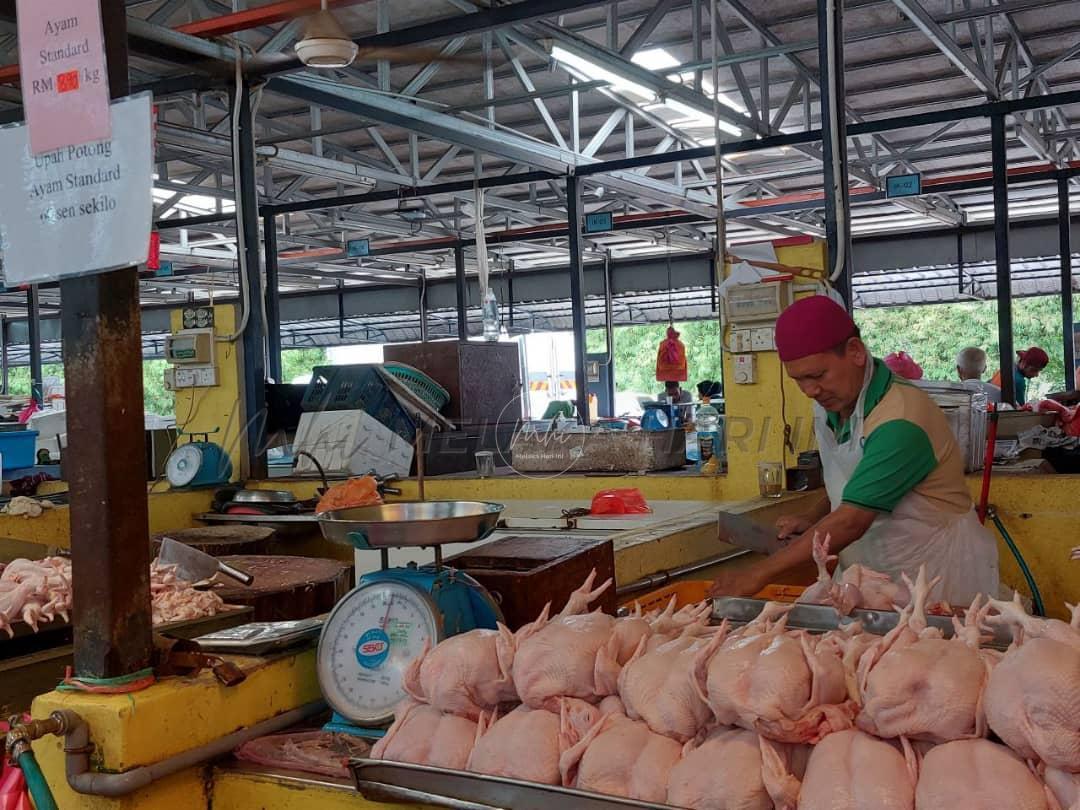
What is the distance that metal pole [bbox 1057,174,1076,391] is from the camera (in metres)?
11.8

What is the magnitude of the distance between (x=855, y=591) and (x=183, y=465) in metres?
4.55

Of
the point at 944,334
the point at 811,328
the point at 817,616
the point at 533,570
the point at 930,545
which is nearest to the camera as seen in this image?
the point at 817,616

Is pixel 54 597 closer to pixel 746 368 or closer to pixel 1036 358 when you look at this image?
pixel 746 368

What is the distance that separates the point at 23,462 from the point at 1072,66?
9.84 m

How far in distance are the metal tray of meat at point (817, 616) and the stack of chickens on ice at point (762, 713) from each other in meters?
0.33

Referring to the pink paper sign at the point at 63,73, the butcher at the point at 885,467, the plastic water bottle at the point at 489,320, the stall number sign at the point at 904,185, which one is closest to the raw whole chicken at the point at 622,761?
the pink paper sign at the point at 63,73

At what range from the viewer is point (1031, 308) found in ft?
67.7

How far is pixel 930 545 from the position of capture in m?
3.25

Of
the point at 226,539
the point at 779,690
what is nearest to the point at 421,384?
the point at 226,539

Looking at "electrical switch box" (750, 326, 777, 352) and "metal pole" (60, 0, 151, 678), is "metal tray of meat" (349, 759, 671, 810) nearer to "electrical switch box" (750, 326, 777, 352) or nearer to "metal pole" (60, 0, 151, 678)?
"metal pole" (60, 0, 151, 678)

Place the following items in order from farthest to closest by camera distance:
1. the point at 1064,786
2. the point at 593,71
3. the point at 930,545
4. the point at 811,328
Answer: the point at 593,71 → the point at 930,545 → the point at 811,328 → the point at 1064,786

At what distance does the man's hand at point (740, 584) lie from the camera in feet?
8.36

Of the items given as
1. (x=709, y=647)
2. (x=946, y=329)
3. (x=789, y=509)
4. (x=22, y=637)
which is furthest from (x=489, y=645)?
(x=946, y=329)

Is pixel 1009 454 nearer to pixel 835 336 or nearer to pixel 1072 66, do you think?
pixel 835 336
